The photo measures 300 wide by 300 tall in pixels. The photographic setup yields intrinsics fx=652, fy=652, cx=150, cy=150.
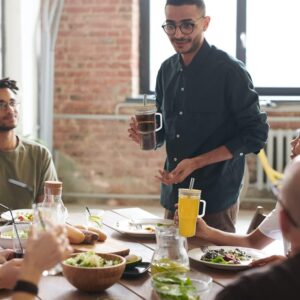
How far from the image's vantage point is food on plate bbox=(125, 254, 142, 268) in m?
2.06

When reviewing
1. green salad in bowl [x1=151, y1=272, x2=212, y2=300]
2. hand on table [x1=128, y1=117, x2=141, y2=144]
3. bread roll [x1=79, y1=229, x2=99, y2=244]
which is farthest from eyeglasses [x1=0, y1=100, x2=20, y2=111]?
green salad in bowl [x1=151, y1=272, x2=212, y2=300]

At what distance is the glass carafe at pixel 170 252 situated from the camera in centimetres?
190

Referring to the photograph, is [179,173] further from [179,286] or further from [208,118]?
[179,286]

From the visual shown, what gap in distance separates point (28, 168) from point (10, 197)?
7.6 inches

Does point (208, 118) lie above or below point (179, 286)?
above

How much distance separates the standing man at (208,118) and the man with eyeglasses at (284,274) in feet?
4.64

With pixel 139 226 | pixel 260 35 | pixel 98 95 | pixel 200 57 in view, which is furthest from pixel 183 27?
pixel 260 35

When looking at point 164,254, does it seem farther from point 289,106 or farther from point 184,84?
point 289,106

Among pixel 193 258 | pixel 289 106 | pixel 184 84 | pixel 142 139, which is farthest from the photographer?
pixel 289 106

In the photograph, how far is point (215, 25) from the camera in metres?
6.05

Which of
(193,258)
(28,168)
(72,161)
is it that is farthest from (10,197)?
(72,161)

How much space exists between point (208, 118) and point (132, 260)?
3.43ft

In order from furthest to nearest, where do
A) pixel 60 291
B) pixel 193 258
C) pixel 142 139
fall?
pixel 142 139, pixel 193 258, pixel 60 291

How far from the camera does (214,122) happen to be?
294cm
